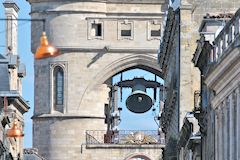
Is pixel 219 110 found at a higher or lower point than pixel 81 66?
lower

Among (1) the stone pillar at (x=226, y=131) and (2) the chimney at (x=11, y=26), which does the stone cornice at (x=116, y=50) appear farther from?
(1) the stone pillar at (x=226, y=131)

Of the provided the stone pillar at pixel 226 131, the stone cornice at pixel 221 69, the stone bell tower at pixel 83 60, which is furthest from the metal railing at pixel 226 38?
the stone bell tower at pixel 83 60

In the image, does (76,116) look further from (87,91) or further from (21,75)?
(21,75)

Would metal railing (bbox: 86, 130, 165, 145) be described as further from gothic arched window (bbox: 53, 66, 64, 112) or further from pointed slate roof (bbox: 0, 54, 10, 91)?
pointed slate roof (bbox: 0, 54, 10, 91)

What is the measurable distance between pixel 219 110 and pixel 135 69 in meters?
74.5

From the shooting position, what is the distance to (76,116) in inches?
4946

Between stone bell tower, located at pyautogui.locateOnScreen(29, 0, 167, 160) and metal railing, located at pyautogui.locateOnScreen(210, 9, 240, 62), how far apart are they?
66.5m

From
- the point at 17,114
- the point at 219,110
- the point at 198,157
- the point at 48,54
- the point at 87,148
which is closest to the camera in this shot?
the point at 48,54

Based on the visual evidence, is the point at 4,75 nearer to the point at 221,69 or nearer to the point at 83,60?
the point at 221,69

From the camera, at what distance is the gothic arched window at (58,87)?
125m

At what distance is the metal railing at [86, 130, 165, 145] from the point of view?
12581 centimetres

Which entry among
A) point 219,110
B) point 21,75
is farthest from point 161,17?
point 219,110

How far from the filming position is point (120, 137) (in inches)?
5044

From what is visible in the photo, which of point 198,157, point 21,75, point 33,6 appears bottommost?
point 198,157
